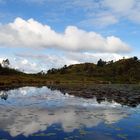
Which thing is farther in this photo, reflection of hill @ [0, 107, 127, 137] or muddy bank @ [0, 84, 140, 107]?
muddy bank @ [0, 84, 140, 107]

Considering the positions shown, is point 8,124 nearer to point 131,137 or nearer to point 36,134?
point 36,134

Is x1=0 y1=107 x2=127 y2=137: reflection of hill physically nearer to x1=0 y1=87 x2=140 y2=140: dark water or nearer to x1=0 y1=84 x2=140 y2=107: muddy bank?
x1=0 y1=87 x2=140 y2=140: dark water

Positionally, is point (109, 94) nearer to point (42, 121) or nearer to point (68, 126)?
point (42, 121)

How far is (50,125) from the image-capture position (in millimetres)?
33375

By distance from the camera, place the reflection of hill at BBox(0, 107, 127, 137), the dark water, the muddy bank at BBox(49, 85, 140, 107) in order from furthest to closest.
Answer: the muddy bank at BBox(49, 85, 140, 107) < the reflection of hill at BBox(0, 107, 127, 137) < the dark water

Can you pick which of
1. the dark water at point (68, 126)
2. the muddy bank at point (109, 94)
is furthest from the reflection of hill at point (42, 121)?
the muddy bank at point (109, 94)

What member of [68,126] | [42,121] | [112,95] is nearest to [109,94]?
[112,95]

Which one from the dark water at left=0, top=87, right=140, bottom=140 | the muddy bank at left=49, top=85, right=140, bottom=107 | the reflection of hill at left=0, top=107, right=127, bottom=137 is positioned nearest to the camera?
the dark water at left=0, top=87, right=140, bottom=140

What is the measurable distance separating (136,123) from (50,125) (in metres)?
10.2

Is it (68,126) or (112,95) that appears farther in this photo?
(112,95)

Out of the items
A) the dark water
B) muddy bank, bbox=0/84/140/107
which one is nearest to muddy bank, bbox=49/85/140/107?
muddy bank, bbox=0/84/140/107

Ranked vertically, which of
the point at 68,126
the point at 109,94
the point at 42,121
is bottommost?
the point at 68,126

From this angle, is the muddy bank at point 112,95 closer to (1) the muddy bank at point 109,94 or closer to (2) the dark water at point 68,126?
(1) the muddy bank at point 109,94

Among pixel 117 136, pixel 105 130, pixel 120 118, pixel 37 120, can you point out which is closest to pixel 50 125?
pixel 37 120
